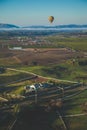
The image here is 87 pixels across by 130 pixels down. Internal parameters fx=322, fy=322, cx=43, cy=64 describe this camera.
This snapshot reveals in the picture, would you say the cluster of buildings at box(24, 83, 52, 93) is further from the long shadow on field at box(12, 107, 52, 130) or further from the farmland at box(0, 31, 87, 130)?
the long shadow on field at box(12, 107, 52, 130)

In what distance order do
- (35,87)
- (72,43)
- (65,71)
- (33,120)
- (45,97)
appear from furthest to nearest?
(72,43), (65,71), (35,87), (45,97), (33,120)

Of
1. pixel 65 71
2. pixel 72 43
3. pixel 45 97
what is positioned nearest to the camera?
pixel 45 97

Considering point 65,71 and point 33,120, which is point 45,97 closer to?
point 33,120

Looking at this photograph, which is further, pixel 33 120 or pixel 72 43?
pixel 72 43

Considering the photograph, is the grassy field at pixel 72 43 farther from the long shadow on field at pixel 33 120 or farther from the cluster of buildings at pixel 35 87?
the long shadow on field at pixel 33 120

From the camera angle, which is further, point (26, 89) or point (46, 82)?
point (46, 82)

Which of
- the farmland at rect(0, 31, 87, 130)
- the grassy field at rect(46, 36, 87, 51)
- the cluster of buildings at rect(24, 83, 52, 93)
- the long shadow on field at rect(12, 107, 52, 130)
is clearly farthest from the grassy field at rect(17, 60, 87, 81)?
the grassy field at rect(46, 36, 87, 51)

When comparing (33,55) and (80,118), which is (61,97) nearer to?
(80,118)

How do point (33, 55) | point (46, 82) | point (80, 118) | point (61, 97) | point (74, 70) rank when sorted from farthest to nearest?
point (33, 55) < point (74, 70) < point (46, 82) < point (61, 97) < point (80, 118)

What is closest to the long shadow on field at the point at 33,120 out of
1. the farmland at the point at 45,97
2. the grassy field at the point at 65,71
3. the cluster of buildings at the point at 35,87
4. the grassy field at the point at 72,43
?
the farmland at the point at 45,97

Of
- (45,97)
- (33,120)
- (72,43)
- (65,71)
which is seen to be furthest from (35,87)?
(72,43)

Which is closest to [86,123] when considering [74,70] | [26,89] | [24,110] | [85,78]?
[24,110]
